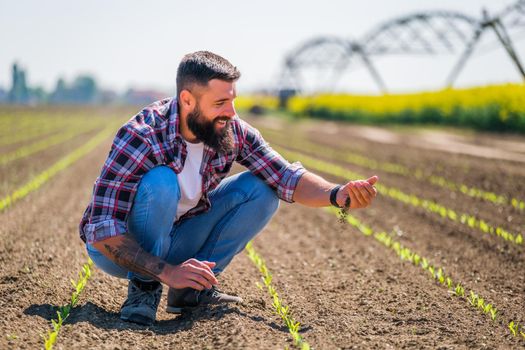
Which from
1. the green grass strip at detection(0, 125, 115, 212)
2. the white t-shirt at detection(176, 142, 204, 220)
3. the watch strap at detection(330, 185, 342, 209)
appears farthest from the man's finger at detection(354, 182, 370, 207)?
the green grass strip at detection(0, 125, 115, 212)

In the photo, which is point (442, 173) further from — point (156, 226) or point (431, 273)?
point (156, 226)

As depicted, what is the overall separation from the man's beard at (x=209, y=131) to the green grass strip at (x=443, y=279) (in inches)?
36.5

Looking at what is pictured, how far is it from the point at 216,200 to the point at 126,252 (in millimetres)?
722

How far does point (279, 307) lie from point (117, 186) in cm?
118

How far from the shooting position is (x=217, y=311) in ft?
11.0

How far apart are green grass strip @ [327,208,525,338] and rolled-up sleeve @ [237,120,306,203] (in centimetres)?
45

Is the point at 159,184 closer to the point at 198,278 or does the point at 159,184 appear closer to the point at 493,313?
the point at 198,278

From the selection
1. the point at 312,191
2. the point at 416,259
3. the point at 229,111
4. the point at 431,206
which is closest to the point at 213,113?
the point at 229,111

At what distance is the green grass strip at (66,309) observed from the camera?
112 inches

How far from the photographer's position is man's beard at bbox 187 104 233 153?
3.10 metres

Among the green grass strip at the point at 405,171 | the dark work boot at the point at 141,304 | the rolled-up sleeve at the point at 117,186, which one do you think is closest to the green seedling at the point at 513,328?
the dark work boot at the point at 141,304

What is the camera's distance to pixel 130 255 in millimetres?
2982

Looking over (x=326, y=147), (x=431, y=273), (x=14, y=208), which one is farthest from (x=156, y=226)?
(x=326, y=147)

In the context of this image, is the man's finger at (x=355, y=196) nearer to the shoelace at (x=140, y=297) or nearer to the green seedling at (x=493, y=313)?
the green seedling at (x=493, y=313)
